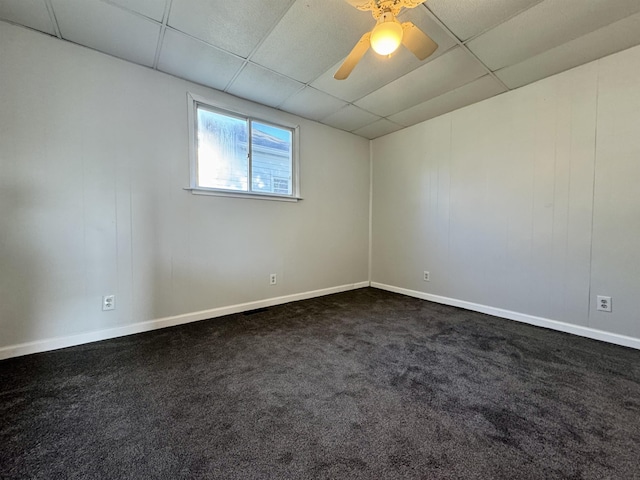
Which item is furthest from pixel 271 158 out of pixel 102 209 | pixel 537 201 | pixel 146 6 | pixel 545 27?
pixel 537 201

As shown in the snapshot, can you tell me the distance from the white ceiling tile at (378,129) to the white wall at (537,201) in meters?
0.20

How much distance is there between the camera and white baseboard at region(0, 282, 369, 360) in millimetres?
1953

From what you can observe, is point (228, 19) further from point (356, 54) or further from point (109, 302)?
point (109, 302)

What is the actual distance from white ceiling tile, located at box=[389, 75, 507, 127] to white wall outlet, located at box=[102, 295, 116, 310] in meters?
3.72

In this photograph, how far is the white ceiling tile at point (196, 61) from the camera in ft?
6.86

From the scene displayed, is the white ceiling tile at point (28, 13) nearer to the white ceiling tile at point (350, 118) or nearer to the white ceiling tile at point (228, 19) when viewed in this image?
the white ceiling tile at point (228, 19)

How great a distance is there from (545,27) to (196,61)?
9.27 feet

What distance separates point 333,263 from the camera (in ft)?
12.9

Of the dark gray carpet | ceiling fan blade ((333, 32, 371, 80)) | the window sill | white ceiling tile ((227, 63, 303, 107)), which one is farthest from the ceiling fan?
the dark gray carpet

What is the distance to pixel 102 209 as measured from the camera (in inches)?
87.8

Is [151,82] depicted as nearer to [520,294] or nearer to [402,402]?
[402,402]

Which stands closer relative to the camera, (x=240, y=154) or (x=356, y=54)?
(x=356, y=54)

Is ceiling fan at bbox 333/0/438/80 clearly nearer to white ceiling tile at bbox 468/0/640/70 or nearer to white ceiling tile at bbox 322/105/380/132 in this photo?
white ceiling tile at bbox 468/0/640/70

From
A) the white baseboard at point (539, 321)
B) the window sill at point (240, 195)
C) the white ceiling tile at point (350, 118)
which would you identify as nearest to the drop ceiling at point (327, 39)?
the white ceiling tile at point (350, 118)
